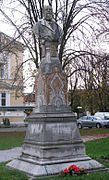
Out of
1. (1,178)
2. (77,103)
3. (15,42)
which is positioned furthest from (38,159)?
(77,103)

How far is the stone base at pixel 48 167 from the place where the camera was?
637 centimetres

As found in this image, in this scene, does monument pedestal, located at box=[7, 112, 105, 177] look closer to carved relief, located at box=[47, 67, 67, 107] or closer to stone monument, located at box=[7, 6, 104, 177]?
stone monument, located at box=[7, 6, 104, 177]

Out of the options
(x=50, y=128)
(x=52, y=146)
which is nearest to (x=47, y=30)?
(x=50, y=128)

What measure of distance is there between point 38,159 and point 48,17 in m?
3.96

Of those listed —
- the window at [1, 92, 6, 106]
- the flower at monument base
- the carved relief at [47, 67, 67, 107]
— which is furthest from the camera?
the window at [1, 92, 6, 106]

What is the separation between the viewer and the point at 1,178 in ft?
21.2

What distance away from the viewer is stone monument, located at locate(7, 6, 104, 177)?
6.75 meters

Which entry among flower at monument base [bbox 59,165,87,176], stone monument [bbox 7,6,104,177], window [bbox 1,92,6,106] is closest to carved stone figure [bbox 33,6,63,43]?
stone monument [bbox 7,6,104,177]

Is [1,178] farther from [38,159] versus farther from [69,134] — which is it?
[69,134]

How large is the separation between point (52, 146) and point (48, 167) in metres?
0.55

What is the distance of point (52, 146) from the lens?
6.86 meters

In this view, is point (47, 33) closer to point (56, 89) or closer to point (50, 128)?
point (56, 89)

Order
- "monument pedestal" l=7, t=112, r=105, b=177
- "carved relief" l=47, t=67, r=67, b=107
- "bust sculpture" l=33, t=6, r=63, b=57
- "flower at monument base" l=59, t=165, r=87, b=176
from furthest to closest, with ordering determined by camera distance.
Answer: "bust sculpture" l=33, t=6, r=63, b=57 → "carved relief" l=47, t=67, r=67, b=107 → "monument pedestal" l=7, t=112, r=105, b=177 → "flower at monument base" l=59, t=165, r=87, b=176

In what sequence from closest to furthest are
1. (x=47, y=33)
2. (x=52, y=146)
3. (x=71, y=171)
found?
1. (x=71, y=171)
2. (x=52, y=146)
3. (x=47, y=33)
